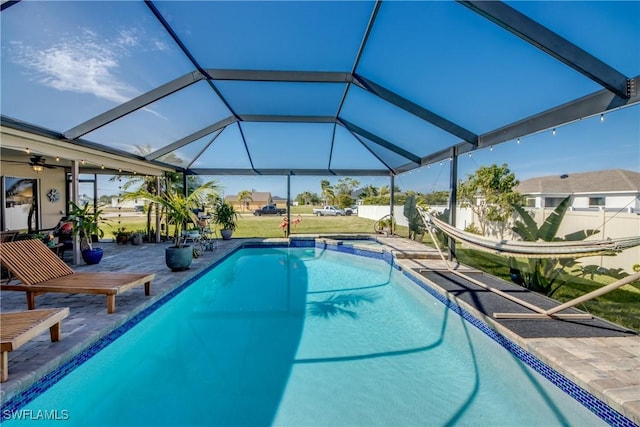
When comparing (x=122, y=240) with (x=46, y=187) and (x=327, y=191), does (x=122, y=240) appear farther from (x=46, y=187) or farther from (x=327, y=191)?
(x=327, y=191)

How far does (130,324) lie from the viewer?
433 centimetres

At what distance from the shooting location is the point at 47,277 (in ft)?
15.0

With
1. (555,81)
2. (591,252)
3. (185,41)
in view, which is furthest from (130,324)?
(555,81)

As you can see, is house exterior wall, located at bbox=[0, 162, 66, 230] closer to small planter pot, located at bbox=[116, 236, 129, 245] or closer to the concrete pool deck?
small planter pot, located at bbox=[116, 236, 129, 245]

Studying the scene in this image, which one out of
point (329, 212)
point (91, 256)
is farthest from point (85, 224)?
point (329, 212)

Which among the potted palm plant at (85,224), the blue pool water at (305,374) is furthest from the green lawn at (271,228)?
the blue pool water at (305,374)

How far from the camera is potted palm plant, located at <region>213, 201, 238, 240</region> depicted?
1272 cm

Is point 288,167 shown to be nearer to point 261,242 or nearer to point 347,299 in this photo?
point 261,242

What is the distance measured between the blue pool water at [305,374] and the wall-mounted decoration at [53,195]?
29.9ft

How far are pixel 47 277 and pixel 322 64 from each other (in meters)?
5.86

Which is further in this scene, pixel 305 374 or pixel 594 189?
pixel 594 189

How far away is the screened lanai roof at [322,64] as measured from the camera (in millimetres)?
3648

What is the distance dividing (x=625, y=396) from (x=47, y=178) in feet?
50.0

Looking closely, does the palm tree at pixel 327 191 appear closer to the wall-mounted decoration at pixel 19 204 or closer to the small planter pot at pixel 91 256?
the wall-mounted decoration at pixel 19 204
